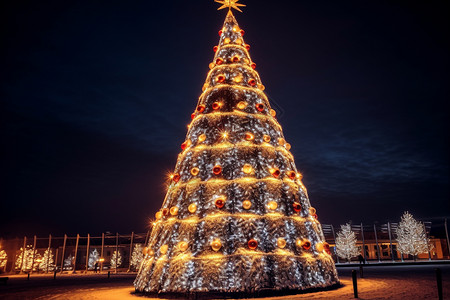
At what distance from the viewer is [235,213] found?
9.38 m

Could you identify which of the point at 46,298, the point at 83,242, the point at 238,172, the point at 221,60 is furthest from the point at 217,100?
the point at 83,242

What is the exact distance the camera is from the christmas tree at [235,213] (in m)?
8.61

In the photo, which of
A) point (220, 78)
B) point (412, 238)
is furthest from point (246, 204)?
point (412, 238)

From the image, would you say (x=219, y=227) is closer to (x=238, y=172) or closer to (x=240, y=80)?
(x=238, y=172)

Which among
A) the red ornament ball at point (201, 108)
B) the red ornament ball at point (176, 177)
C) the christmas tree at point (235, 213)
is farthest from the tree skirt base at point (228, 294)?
the red ornament ball at point (201, 108)

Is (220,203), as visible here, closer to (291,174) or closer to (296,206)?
(296,206)

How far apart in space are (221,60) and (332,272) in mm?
9346

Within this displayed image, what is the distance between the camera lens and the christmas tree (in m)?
8.61

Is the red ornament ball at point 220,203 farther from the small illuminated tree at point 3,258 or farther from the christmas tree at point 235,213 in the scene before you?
the small illuminated tree at point 3,258

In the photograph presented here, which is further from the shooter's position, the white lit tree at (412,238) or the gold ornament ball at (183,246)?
the white lit tree at (412,238)

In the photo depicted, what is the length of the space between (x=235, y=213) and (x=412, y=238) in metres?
41.6

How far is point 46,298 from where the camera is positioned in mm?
10641

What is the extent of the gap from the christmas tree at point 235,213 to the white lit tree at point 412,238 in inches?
1507

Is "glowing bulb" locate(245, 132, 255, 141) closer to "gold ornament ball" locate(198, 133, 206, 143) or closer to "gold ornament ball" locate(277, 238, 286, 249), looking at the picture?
"gold ornament ball" locate(198, 133, 206, 143)
